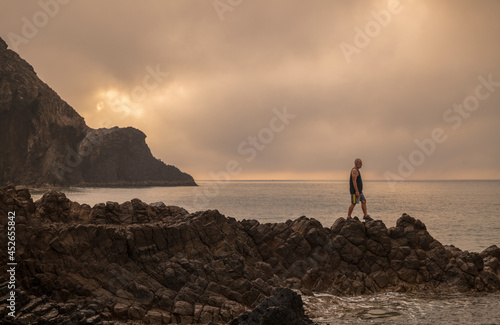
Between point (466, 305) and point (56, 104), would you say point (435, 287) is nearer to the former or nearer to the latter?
point (466, 305)

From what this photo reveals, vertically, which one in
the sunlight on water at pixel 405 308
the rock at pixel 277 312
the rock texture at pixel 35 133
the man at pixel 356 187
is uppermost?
the rock texture at pixel 35 133

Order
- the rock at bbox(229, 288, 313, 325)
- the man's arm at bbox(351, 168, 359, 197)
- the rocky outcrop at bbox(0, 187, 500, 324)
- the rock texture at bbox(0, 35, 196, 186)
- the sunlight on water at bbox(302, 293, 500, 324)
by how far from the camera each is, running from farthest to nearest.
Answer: the rock texture at bbox(0, 35, 196, 186) < the man's arm at bbox(351, 168, 359, 197) < the rocky outcrop at bbox(0, 187, 500, 324) < the sunlight on water at bbox(302, 293, 500, 324) < the rock at bbox(229, 288, 313, 325)

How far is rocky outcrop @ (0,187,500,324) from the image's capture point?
36.5ft

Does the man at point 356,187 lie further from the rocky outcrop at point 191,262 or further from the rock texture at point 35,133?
the rock texture at point 35,133

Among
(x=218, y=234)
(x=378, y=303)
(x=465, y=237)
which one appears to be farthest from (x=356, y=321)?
(x=465, y=237)

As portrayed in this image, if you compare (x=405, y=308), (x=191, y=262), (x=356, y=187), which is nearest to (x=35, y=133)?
(x=356, y=187)

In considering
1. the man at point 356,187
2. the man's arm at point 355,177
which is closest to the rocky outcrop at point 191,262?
the man at point 356,187

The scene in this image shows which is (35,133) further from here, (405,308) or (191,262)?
(405,308)

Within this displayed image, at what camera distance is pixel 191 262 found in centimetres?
→ 1303

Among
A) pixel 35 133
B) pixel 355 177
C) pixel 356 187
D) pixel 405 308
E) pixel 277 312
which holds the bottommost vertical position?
pixel 405 308

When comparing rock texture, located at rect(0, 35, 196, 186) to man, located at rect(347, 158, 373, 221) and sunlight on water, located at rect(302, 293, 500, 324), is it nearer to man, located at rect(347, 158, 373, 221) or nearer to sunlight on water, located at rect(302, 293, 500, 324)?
man, located at rect(347, 158, 373, 221)

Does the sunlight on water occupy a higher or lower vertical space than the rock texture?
lower

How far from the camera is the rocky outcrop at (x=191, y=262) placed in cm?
1112

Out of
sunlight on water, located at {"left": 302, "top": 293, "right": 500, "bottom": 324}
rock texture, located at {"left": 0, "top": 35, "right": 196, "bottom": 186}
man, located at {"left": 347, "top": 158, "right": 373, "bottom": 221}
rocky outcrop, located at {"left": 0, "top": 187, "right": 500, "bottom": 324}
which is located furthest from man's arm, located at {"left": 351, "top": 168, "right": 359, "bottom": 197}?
rock texture, located at {"left": 0, "top": 35, "right": 196, "bottom": 186}
